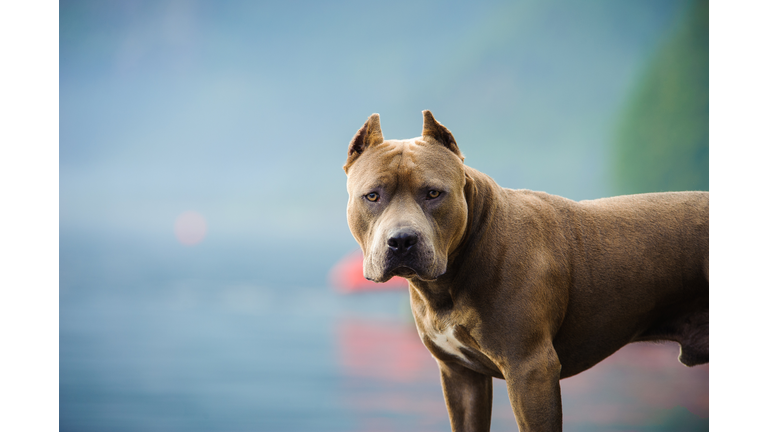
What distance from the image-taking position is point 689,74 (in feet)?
14.4

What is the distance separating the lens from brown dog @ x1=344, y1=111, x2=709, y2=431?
1871 millimetres

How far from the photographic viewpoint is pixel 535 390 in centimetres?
190

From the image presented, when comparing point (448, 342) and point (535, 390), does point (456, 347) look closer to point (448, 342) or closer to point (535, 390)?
point (448, 342)

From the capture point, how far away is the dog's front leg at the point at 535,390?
1.90 meters

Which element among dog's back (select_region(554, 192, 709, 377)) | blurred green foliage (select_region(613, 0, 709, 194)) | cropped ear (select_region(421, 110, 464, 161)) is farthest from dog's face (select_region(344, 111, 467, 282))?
blurred green foliage (select_region(613, 0, 709, 194))

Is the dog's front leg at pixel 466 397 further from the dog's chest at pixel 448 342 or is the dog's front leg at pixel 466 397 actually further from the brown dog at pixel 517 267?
the dog's chest at pixel 448 342

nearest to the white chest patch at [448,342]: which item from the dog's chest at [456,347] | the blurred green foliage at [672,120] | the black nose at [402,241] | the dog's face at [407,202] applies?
the dog's chest at [456,347]

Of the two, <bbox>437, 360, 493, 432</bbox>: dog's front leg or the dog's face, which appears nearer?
the dog's face

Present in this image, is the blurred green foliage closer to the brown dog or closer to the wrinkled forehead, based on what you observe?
the brown dog

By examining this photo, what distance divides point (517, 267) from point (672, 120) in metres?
3.28

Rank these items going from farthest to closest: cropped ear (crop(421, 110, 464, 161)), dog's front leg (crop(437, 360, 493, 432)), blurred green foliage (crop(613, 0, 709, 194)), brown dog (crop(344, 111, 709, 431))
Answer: blurred green foliage (crop(613, 0, 709, 194))
dog's front leg (crop(437, 360, 493, 432))
cropped ear (crop(421, 110, 464, 161))
brown dog (crop(344, 111, 709, 431))

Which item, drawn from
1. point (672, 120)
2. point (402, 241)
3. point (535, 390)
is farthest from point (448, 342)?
point (672, 120)
